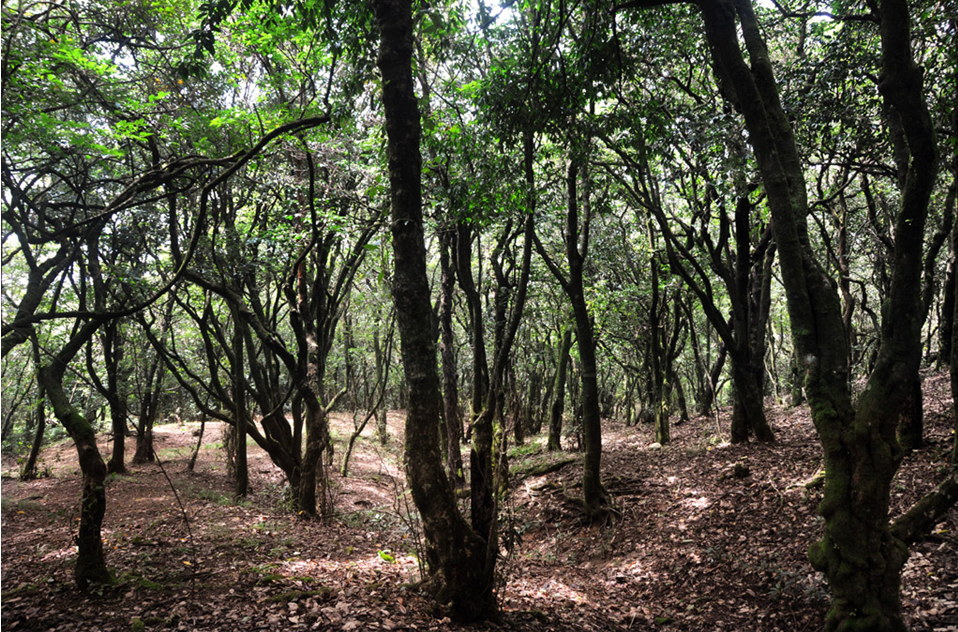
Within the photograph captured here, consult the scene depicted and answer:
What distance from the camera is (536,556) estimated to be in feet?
30.6

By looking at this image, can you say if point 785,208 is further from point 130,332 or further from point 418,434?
point 130,332

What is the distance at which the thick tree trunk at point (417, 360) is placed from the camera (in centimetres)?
498

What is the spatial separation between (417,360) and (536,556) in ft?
19.6

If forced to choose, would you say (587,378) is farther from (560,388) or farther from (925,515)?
(560,388)

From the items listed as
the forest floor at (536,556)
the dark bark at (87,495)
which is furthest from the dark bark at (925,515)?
the dark bark at (87,495)

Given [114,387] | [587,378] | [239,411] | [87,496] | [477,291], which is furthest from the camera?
[114,387]

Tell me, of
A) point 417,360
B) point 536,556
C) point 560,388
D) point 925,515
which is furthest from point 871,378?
point 560,388

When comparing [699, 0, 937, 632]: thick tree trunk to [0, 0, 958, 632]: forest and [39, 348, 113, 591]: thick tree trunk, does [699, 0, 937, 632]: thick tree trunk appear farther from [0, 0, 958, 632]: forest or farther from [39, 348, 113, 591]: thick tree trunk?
[39, 348, 113, 591]: thick tree trunk

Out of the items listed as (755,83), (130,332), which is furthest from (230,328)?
(755,83)

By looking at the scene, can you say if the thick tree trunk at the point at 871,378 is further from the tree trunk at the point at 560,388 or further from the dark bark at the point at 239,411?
the dark bark at the point at 239,411

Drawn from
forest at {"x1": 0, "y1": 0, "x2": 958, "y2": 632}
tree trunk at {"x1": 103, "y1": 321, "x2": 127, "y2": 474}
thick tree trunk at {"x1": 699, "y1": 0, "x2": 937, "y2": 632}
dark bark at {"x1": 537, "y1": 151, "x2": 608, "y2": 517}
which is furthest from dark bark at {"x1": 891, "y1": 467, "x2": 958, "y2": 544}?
tree trunk at {"x1": 103, "y1": 321, "x2": 127, "y2": 474}

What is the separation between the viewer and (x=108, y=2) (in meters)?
8.48

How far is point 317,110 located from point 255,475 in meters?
11.5

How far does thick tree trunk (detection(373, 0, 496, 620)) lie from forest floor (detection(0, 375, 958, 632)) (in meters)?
0.42
